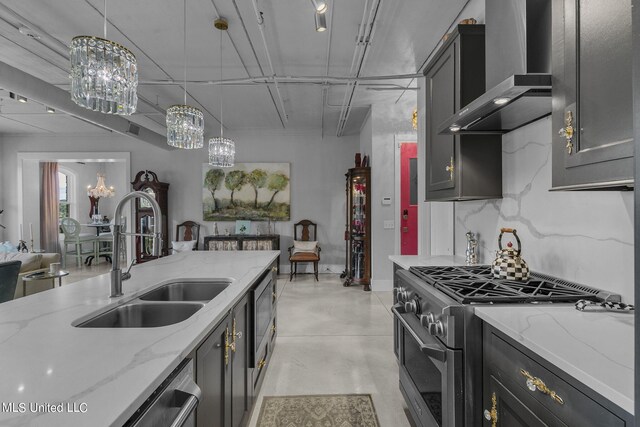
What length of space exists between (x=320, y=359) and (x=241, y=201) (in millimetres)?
4623

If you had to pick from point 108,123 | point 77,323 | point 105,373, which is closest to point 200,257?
point 77,323

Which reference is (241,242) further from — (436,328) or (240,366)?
(436,328)

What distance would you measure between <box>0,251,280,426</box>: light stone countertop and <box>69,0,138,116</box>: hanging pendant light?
1.04m

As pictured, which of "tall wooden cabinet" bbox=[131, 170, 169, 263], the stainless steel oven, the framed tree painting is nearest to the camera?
the stainless steel oven

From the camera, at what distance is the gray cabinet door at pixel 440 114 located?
2.12 m

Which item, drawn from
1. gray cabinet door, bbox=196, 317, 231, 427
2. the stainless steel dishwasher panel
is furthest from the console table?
the stainless steel dishwasher panel

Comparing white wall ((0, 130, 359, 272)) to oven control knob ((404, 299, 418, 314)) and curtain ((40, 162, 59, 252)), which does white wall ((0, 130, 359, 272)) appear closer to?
curtain ((40, 162, 59, 252))

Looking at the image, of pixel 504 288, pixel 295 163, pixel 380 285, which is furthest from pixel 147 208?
pixel 504 288

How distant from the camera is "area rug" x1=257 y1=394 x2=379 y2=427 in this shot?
206 cm

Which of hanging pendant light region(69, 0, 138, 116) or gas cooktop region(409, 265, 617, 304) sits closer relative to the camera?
gas cooktop region(409, 265, 617, 304)

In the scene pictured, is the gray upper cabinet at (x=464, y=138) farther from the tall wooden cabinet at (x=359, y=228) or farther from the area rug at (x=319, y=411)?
the tall wooden cabinet at (x=359, y=228)

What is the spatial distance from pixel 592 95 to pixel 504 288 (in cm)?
82

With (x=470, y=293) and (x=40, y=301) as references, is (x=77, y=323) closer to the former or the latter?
(x=40, y=301)

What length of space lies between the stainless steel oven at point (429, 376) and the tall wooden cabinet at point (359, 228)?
11.0 feet
